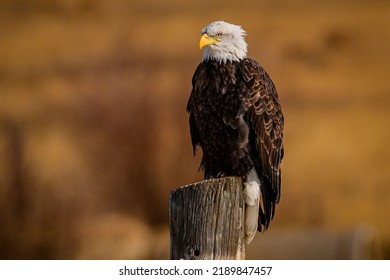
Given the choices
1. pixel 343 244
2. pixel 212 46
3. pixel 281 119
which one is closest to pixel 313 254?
pixel 343 244

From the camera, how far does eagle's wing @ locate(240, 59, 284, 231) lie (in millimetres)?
5117

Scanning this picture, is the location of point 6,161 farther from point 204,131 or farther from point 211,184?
point 211,184

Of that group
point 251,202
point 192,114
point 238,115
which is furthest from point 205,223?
point 192,114

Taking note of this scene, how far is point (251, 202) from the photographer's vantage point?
493 centimetres

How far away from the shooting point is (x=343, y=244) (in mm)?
6262

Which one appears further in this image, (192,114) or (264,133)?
(192,114)

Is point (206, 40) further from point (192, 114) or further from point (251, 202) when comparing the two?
point (251, 202)

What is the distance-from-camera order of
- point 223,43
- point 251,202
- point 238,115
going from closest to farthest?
point 251,202 < point 238,115 < point 223,43

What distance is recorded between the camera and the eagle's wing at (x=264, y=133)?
5117 millimetres

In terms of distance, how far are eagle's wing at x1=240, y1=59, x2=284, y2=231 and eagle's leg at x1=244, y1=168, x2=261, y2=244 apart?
0.12 feet

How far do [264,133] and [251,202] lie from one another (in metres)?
0.43

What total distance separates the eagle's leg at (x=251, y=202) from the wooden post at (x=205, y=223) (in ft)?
1.72
